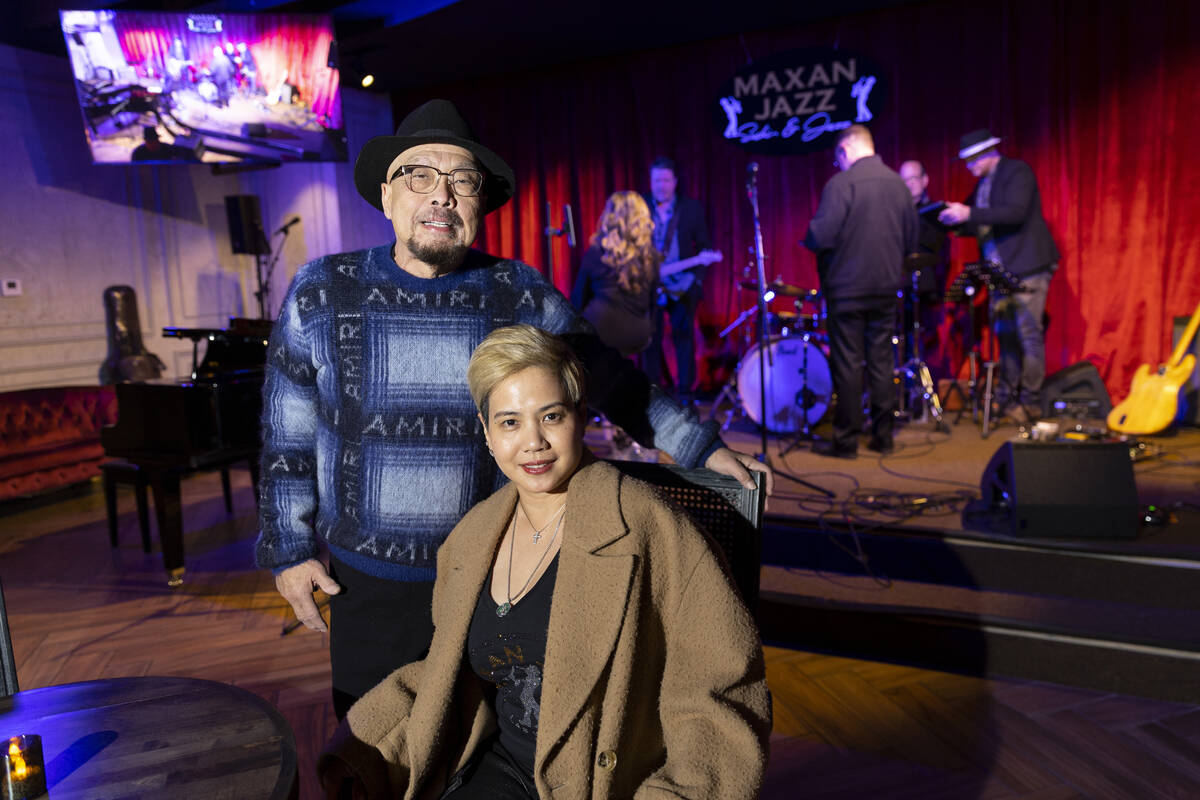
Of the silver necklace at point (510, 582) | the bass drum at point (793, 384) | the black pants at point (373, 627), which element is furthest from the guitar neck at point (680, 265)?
the silver necklace at point (510, 582)

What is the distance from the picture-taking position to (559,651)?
4.63ft

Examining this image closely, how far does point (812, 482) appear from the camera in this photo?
4.62m

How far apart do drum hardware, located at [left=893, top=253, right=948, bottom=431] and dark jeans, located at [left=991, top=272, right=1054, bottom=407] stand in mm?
553

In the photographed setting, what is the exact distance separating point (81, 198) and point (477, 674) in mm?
7073

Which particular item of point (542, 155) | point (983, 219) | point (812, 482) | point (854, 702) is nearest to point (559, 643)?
point (854, 702)

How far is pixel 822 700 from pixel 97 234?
7.02 metres

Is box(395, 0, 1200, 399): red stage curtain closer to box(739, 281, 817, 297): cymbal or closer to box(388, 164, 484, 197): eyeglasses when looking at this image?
box(739, 281, 817, 297): cymbal

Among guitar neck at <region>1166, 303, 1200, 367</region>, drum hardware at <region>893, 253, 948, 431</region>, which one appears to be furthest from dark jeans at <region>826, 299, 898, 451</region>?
guitar neck at <region>1166, 303, 1200, 367</region>

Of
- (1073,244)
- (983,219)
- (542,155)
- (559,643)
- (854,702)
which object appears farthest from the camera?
(542,155)

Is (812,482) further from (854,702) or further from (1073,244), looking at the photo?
(1073,244)

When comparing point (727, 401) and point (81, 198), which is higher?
point (81, 198)

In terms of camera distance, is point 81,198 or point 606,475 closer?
point 606,475

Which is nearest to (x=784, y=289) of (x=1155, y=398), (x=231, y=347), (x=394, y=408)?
(x=1155, y=398)

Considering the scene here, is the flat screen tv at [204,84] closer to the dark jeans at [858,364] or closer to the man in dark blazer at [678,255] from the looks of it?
the man in dark blazer at [678,255]
